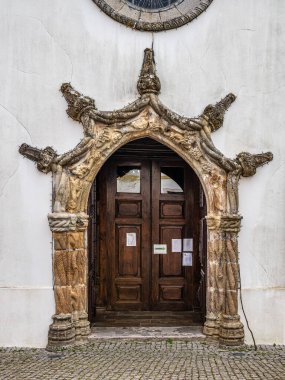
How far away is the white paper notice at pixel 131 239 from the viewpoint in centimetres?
704

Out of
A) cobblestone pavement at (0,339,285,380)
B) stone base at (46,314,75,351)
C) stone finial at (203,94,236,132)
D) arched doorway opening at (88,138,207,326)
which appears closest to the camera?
cobblestone pavement at (0,339,285,380)

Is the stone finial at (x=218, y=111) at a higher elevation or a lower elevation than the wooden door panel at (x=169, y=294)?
higher

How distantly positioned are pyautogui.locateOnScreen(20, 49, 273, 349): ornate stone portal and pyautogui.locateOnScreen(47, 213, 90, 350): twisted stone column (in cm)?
1

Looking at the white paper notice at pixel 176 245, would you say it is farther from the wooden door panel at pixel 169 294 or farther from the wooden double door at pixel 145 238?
the wooden door panel at pixel 169 294

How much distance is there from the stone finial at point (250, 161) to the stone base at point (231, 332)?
1929mm

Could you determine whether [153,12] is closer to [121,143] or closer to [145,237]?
[121,143]

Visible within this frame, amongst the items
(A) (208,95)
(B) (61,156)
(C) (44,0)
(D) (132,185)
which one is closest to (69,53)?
(C) (44,0)

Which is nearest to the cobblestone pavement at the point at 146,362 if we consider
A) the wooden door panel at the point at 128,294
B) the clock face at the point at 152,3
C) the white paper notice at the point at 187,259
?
the wooden door panel at the point at 128,294

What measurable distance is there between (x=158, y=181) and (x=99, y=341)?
2761 millimetres

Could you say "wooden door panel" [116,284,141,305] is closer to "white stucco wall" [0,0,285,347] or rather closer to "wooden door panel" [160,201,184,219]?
"wooden door panel" [160,201,184,219]

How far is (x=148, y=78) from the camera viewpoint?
551cm

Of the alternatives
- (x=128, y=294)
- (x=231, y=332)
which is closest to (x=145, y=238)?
(x=128, y=294)

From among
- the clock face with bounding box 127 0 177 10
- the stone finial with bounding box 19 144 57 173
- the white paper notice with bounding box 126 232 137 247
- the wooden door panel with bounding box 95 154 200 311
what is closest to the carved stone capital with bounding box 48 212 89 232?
the stone finial with bounding box 19 144 57 173

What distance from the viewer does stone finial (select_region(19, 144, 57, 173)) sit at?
5.44 meters
